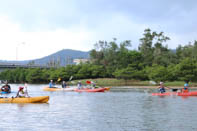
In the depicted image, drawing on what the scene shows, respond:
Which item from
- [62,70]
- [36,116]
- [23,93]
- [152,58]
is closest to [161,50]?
[152,58]

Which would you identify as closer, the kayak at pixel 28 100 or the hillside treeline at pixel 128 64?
the kayak at pixel 28 100

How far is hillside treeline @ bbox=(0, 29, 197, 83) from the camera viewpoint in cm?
10906

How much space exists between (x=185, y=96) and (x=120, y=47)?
87556 mm

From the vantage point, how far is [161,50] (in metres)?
134

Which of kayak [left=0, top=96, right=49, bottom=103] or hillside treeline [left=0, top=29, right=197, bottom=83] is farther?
hillside treeline [left=0, top=29, right=197, bottom=83]

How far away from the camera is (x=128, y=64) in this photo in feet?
384

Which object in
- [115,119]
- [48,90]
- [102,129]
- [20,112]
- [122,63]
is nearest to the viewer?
[102,129]

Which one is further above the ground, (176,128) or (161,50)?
(161,50)

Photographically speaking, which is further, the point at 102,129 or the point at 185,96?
the point at 185,96

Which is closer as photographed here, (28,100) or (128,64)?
(28,100)

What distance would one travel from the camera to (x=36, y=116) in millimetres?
29859

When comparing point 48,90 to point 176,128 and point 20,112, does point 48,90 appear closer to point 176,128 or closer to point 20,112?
point 20,112

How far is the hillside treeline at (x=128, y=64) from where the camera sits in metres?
109

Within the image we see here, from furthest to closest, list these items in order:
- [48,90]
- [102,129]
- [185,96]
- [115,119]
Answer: [48,90] → [185,96] → [115,119] → [102,129]
